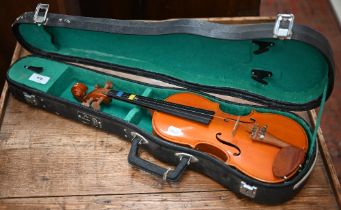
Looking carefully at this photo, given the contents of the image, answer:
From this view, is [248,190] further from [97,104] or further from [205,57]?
[97,104]

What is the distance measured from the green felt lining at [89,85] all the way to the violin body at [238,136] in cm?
7

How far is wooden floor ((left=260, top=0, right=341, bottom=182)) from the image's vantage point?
1868mm

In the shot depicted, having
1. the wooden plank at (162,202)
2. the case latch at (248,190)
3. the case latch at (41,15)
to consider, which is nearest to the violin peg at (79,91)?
the case latch at (41,15)

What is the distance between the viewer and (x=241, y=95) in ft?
4.22

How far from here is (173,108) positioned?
1.25 m

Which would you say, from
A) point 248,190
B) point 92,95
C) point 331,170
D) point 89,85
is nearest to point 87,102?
point 92,95

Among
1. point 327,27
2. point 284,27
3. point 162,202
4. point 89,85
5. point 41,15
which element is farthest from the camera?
point 327,27

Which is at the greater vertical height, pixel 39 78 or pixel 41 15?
pixel 41 15

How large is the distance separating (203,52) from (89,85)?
1.50 feet

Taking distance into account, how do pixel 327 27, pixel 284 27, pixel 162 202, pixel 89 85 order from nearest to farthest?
pixel 284 27, pixel 162 202, pixel 89 85, pixel 327 27

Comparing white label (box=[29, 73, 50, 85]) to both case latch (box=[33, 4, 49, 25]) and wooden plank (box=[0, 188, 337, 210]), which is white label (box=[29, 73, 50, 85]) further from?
wooden plank (box=[0, 188, 337, 210])

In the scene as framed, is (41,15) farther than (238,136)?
Yes

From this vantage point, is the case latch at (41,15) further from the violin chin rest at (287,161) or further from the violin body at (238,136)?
the violin chin rest at (287,161)

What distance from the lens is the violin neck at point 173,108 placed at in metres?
1.23
